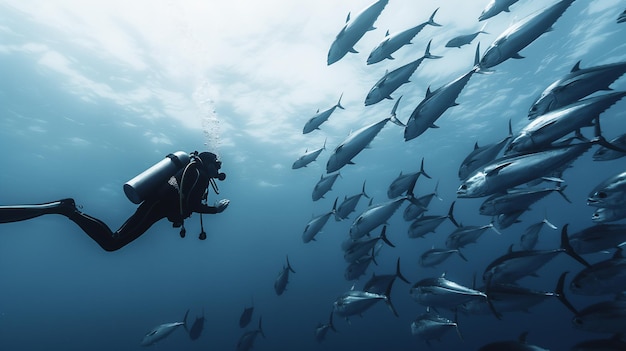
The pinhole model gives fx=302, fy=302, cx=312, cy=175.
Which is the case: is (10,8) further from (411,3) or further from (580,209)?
(580,209)

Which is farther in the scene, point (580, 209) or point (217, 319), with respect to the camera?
point (580, 209)

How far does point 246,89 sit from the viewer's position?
1514cm

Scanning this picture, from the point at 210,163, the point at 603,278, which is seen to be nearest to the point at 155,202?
the point at 210,163

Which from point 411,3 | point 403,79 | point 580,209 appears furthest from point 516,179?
point 580,209

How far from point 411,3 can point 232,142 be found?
13.9 meters

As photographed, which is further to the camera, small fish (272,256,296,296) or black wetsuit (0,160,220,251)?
small fish (272,256,296,296)

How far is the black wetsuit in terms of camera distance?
3.69m

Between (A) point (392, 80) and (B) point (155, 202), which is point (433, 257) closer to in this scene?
(A) point (392, 80)

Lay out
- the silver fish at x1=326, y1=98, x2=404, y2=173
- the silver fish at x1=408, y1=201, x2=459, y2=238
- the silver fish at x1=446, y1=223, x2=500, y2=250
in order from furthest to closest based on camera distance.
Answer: the silver fish at x1=408, y1=201, x2=459, y2=238
the silver fish at x1=446, y1=223, x2=500, y2=250
the silver fish at x1=326, y1=98, x2=404, y2=173

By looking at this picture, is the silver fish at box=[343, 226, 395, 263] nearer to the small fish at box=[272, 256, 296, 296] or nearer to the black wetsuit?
the small fish at box=[272, 256, 296, 296]

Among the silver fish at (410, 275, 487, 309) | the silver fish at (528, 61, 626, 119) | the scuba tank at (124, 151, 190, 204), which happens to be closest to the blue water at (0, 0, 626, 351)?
the silver fish at (410, 275, 487, 309)

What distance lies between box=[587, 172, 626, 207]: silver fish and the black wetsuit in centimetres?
479

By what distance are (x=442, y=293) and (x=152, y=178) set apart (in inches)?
161

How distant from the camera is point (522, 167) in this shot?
2.89m
